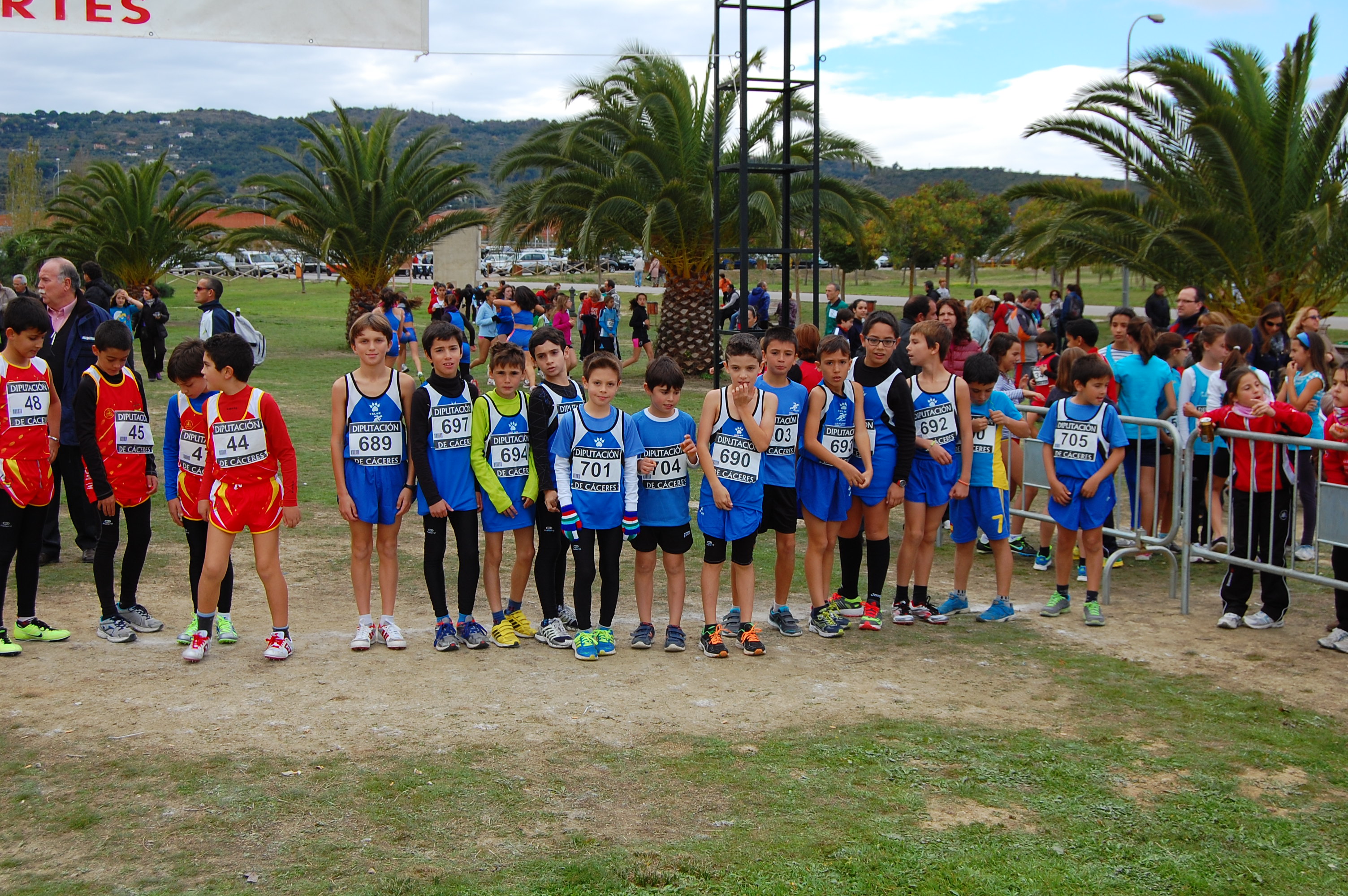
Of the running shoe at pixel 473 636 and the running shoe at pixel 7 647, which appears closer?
the running shoe at pixel 7 647

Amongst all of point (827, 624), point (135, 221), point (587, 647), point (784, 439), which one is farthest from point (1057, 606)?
point (135, 221)

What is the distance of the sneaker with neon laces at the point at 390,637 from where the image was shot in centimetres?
595

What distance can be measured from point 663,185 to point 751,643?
14.4 metres

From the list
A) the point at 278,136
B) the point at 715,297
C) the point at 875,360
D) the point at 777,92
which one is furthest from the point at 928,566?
the point at 278,136

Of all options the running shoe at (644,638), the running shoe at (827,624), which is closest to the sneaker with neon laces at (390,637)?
the running shoe at (644,638)

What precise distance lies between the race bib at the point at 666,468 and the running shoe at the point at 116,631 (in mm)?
2854

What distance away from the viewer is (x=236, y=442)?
18.5 ft

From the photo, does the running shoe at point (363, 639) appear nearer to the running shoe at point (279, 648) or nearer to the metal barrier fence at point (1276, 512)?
the running shoe at point (279, 648)

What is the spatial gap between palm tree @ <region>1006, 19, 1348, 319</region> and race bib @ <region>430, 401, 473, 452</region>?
1207 cm

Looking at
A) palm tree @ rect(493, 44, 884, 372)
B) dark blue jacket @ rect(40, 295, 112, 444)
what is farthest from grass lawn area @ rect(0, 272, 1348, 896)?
palm tree @ rect(493, 44, 884, 372)

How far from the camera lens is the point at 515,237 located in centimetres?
2183

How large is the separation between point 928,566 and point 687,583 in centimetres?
171

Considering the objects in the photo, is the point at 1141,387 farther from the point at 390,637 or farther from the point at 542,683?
the point at 390,637

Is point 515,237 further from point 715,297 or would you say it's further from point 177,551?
point 177,551
